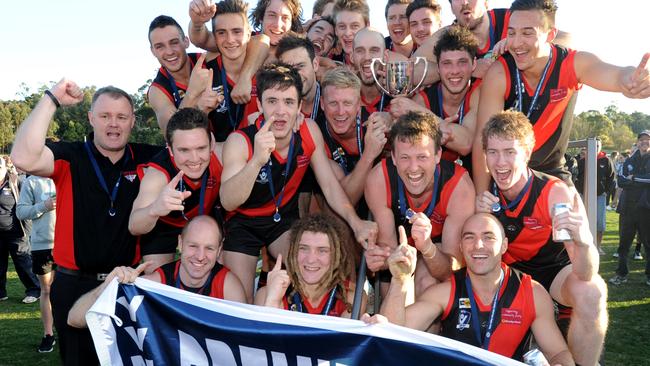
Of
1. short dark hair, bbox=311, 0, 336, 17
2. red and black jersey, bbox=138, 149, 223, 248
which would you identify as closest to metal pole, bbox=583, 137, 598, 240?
red and black jersey, bbox=138, 149, 223, 248

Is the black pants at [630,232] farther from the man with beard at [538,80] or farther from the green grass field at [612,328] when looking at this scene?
the man with beard at [538,80]

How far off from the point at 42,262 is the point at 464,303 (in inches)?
234

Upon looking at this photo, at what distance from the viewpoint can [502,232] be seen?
3.88 m

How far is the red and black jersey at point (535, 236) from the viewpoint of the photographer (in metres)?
4.01

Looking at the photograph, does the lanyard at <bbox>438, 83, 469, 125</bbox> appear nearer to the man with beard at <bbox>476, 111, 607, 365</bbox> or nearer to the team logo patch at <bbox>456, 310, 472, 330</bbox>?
the man with beard at <bbox>476, 111, 607, 365</bbox>

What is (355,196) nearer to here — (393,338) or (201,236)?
(201,236)

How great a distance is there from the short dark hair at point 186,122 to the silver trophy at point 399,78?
144 centimetres

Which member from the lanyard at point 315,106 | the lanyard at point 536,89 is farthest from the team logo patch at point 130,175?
the lanyard at point 536,89

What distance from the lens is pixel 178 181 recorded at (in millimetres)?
4051

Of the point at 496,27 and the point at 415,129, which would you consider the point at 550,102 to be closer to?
the point at 415,129

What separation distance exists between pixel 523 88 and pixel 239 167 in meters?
2.26

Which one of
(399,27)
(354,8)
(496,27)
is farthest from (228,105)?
(496,27)

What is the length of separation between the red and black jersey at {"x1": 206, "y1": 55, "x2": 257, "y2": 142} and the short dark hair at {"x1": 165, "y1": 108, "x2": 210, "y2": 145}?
970 mm

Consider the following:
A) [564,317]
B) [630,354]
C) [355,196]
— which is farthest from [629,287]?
[355,196]
